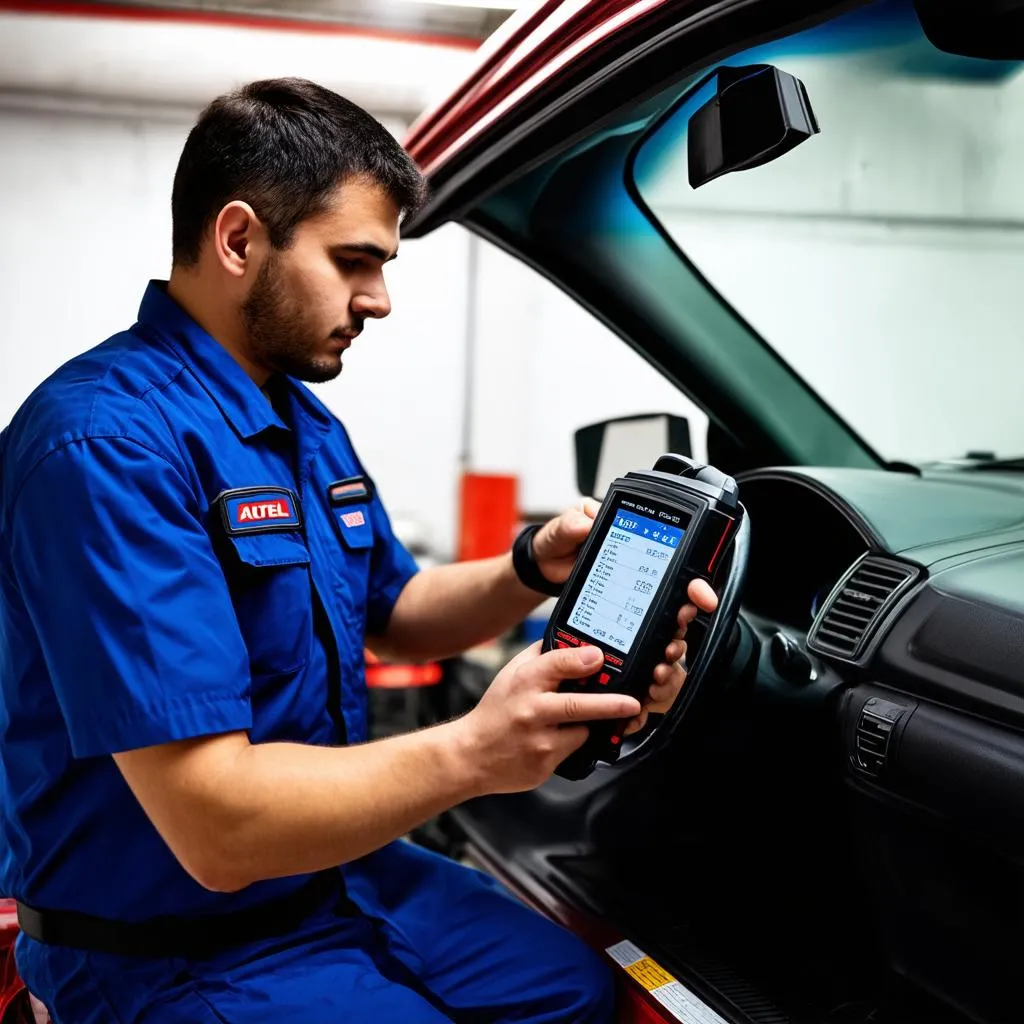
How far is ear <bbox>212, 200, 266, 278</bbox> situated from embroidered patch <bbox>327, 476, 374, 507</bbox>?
1.07 feet

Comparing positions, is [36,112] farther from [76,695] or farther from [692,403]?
[76,695]

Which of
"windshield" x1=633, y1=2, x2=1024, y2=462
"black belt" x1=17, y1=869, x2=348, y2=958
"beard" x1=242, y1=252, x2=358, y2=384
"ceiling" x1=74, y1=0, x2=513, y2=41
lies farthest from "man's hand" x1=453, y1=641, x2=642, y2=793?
"ceiling" x1=74, y1=0, x2=513, y2=41

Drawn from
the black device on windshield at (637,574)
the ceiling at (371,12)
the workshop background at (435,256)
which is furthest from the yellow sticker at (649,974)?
the ceiling at (371,12)

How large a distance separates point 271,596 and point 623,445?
2.55ft

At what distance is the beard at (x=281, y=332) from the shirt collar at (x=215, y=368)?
4 cm

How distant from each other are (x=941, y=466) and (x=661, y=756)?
0.69m

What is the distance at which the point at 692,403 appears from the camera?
1.71 m

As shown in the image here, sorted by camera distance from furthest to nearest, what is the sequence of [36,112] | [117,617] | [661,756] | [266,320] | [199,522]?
[36,112] → [661,756] → [266,320] → [199,522] → [117,617]

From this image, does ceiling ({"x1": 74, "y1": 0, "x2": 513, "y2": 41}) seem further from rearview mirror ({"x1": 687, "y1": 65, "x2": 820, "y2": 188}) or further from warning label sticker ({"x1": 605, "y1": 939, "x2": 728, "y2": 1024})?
warning label sticker ({"x1": 605, "y1": 939, "x2": 728, "y2": 1024})

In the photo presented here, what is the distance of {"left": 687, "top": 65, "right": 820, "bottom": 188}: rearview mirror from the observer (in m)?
0.98

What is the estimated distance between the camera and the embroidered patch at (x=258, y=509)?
1.09 metres

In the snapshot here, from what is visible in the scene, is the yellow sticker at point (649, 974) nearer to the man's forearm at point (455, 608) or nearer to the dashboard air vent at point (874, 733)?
the dashboard air vent at point (874, 733)

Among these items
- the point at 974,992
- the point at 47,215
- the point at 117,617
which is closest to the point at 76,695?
the point at 117,617

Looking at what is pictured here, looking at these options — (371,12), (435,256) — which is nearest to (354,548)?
(371,12)
